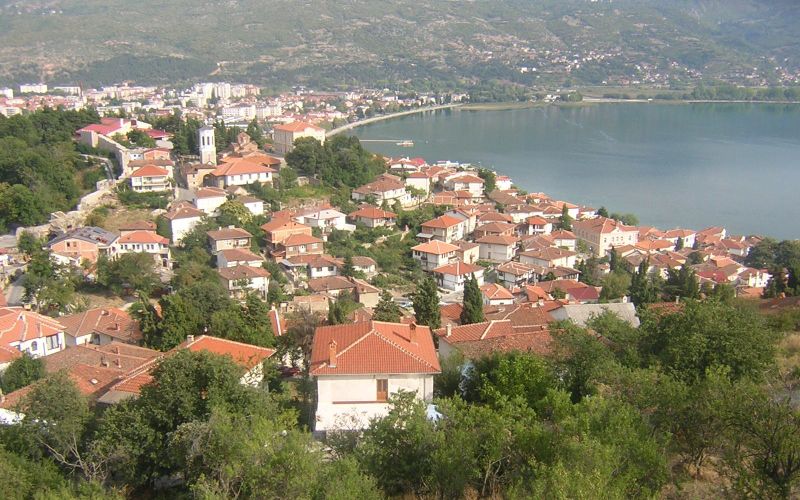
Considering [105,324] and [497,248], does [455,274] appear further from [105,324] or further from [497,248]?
[105,324]

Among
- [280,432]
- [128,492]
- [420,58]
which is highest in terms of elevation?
[420,58]

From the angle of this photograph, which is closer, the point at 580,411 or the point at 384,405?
the point at 580,411

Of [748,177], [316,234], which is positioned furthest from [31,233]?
[748,177]

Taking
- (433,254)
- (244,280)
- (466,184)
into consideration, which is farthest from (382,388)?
(466,184)

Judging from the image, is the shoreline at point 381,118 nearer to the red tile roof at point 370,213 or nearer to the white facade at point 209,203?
the red tile roof at point 370,213

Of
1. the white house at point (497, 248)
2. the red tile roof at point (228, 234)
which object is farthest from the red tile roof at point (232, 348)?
the white house at point (497, 248)

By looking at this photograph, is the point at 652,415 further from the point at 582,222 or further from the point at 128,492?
the point at 582,222
